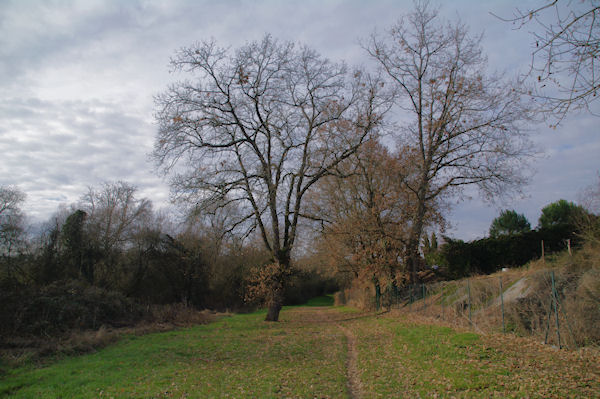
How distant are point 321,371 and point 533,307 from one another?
21.0ft

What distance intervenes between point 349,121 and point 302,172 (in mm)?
4192

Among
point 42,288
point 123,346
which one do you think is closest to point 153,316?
point 42,288

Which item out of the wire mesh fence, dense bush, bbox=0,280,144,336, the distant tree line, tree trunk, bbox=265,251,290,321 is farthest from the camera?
tree trunk, bbox=265,251,290,321

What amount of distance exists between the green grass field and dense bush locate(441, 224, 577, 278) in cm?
1126

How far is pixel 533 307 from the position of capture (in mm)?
9867

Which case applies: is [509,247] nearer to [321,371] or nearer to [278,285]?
[278,285]

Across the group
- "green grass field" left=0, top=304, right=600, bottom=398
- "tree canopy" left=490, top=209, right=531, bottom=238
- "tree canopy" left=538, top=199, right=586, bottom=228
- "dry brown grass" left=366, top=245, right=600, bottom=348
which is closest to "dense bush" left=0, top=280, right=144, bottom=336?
"green grass field" left=0, top=304, right=600, bottom=398

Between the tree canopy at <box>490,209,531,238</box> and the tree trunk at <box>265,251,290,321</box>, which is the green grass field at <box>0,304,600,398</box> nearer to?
the tree trunk at <box>265,251,290,321</box>

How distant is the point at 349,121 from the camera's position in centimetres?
2017

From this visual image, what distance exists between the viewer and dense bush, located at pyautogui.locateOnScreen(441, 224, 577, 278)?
1950cm

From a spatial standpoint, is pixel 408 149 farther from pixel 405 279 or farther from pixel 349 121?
pixel 405 279

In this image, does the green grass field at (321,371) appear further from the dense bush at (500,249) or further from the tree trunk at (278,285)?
the dense bush at (500,249)

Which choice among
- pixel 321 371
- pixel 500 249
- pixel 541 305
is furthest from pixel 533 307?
pixel 500 249

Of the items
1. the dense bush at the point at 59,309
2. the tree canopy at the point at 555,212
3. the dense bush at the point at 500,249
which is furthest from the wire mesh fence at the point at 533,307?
the tree canopy at the point at 555,212
